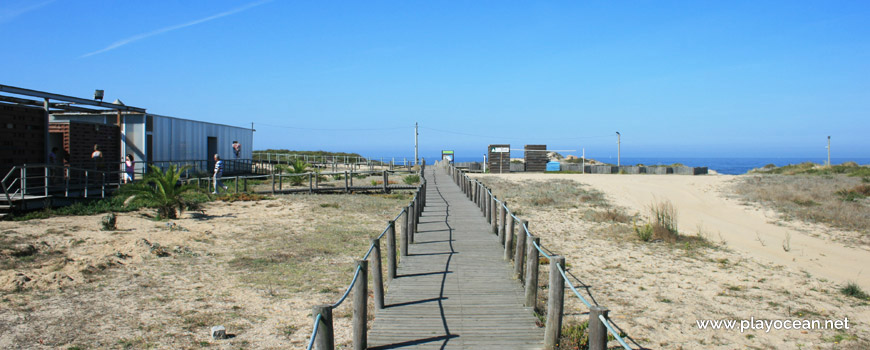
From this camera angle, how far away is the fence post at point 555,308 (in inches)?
208

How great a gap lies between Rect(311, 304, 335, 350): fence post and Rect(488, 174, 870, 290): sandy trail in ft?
31.9

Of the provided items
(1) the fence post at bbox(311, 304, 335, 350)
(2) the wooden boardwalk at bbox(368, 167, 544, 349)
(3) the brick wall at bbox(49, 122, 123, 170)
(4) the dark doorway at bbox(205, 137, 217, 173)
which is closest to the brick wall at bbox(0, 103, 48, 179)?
(3) the brick wall at bbox(49, 122, 123, 170)

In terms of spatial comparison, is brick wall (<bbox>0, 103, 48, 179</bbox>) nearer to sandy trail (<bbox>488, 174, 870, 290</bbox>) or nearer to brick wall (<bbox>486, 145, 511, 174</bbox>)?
sandy trail (<bbox>488, 174, 870, 290</bbox>)

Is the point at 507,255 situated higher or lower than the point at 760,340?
higher

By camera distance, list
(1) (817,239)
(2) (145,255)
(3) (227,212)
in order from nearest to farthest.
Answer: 1. (2) (145,255)
2. (1) (817,239)
3. (3) (227,212)

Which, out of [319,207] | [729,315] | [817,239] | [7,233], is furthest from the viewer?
[319,207]

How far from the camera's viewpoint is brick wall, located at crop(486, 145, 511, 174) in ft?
134

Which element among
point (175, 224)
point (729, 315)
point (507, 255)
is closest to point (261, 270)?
point (507, 255)

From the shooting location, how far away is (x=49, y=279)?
26.6ft

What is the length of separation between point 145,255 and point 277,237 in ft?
10.6

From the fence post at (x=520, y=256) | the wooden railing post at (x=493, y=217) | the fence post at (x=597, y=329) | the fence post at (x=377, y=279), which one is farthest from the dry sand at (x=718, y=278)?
the fence post at (x=377, y=279)

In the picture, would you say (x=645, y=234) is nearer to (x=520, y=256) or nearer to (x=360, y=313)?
(x=520, y=256)

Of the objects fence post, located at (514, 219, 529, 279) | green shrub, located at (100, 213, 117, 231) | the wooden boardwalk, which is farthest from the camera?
green shrub, located at (100, 213, 117, 231)

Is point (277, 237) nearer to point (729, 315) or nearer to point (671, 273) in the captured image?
point (671, 273)
